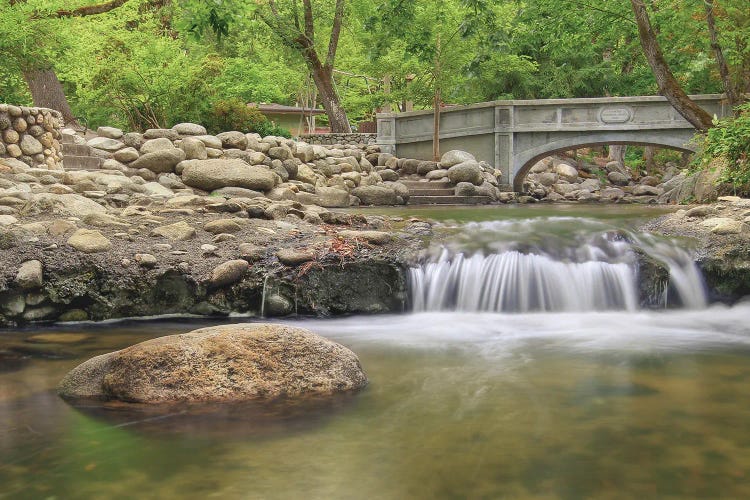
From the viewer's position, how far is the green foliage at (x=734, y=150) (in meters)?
11.9

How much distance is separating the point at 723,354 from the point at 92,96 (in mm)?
17065

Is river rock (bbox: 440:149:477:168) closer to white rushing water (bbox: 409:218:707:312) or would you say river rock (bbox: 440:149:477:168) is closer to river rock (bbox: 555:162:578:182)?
river rock (bbox: 555:162:578:182)

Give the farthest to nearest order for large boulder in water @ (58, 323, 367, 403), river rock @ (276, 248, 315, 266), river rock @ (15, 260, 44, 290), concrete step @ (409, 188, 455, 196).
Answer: concrete step @ (409, 188, 455, 196) → river rock @ (276, 248, 315, 266) → river rock @ (15, 260, 44, 290) → large boulder in water @ (58, 323, 367, 403)

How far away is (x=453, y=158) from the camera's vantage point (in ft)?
75.5

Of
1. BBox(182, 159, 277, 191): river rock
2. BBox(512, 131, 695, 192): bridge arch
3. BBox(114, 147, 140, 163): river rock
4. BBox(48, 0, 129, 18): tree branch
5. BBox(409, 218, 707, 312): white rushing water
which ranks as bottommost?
BBox(409, 218, 707, 312): white rushing water

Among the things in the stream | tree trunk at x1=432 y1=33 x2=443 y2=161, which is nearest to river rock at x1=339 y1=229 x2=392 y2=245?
the stream

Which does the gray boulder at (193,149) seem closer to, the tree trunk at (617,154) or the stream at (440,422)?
the stream at (440,422)

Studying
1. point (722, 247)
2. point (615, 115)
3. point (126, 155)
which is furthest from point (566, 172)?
point (722, 247)

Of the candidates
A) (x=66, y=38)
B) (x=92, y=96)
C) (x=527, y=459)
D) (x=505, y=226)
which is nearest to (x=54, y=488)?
(x=527, y=459)

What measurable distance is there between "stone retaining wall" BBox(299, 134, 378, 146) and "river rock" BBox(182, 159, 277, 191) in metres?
9.37

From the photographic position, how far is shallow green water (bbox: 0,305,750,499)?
140 inches

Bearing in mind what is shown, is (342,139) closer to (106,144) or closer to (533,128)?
(533,128)

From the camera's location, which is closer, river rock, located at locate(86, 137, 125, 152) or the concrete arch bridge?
river rock, located at locate(86, 137, 125, 152)

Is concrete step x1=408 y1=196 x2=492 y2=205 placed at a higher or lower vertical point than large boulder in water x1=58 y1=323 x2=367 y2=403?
higher
